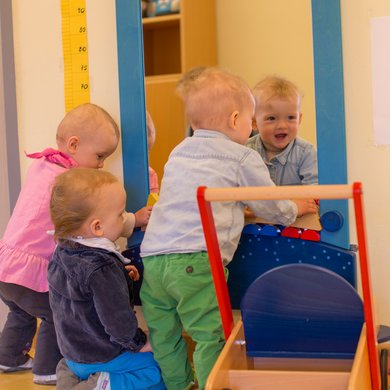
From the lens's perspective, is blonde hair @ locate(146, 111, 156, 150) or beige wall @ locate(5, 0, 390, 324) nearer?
beige wall @ locate(5, 0, 390, 324)

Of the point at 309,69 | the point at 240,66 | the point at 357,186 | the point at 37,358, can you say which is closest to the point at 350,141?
the point at 309,69

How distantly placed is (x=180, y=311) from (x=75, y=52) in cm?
75

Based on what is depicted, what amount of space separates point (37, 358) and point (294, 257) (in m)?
0.70

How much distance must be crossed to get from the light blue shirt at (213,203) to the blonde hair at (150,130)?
0.24 metres

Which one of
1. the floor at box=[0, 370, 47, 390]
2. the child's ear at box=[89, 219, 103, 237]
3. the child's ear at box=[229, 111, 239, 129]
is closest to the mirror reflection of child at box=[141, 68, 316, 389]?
the child's ear at box=[229, 111, 239, 129]

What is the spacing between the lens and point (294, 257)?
1.56m

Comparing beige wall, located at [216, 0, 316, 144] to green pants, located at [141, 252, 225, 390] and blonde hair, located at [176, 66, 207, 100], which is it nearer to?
blonde hair, located at [176, 66, 207, 100]

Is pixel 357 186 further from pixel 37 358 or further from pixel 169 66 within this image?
pixel 37 358

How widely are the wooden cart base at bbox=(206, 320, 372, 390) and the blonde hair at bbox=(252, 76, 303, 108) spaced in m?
0.54

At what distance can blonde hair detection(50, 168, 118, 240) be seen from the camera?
1.54 meters

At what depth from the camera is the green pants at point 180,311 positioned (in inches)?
59.4

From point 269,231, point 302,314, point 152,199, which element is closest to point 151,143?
point 152,199

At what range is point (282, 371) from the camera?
1300 millimetres

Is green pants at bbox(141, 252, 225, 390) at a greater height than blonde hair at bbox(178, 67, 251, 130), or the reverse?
blonde hair at bbox(178, 67, 251, 130)
